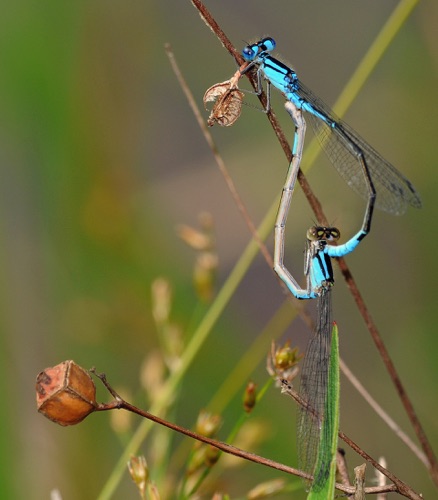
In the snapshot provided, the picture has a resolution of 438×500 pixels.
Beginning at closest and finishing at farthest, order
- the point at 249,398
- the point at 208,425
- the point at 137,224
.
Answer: the point at 249,398
the point at 208,425
the point at 137,224

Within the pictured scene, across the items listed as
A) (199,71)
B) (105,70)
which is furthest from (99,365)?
(199,71)

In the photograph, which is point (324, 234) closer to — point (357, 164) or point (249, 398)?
point (357, 164)

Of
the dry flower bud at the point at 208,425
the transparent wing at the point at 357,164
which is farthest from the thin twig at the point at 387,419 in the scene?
the transparent wing at the point at 357,164

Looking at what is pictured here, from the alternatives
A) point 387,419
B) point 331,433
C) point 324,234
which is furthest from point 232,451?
point 324,234

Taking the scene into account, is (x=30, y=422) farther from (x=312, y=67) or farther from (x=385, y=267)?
(x=312, y=67)

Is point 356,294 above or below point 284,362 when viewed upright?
above

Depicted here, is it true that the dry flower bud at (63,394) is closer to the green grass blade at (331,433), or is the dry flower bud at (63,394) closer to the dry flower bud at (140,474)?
the dry flower bud at (140,474)

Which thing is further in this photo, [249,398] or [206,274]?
[206,274]
